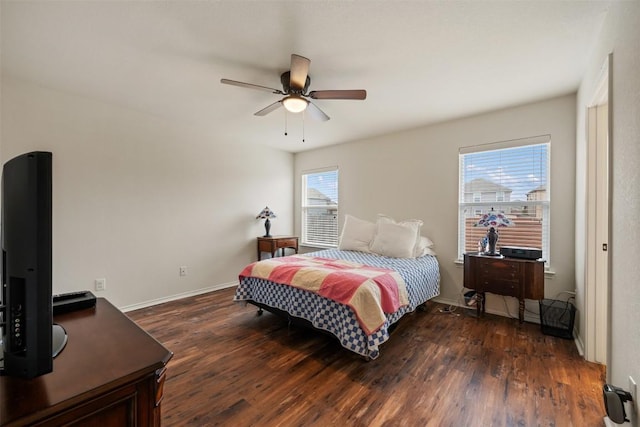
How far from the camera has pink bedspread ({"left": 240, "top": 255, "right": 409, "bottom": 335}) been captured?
2129 millimetres

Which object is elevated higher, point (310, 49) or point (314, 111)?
point (310, 49)

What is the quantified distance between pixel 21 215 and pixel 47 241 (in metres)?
0.10

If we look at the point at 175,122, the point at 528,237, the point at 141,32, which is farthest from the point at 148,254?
the point at 528,237

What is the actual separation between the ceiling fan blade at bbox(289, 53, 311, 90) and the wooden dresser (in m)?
2.52

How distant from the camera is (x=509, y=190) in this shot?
10.5 ft

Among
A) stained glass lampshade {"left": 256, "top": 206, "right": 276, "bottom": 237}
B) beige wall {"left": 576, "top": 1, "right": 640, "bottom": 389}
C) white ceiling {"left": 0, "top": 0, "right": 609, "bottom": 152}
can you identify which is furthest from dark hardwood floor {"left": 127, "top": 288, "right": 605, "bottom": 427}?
white ceiling {"left": 0, "top": 0, "right": 609, "bottom": 152}

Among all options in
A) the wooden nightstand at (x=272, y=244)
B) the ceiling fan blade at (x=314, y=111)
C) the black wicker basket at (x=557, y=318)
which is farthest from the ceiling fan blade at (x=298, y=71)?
the black wicker basket at (x=557, y=318)

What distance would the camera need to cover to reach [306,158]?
5270 mm

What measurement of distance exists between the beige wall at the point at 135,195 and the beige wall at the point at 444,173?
1.76 metres

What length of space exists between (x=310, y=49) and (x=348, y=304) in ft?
6.44

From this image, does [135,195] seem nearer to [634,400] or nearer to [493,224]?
[493,224]

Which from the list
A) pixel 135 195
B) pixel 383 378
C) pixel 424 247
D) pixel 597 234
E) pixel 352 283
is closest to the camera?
pixel 383 378

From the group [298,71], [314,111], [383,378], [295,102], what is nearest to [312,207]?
[314,111]

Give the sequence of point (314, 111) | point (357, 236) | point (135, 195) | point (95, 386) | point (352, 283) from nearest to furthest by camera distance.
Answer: point (95, 386)
point (352, 283)
point (314, 111)
point (135, 195)
point (357, 236)
